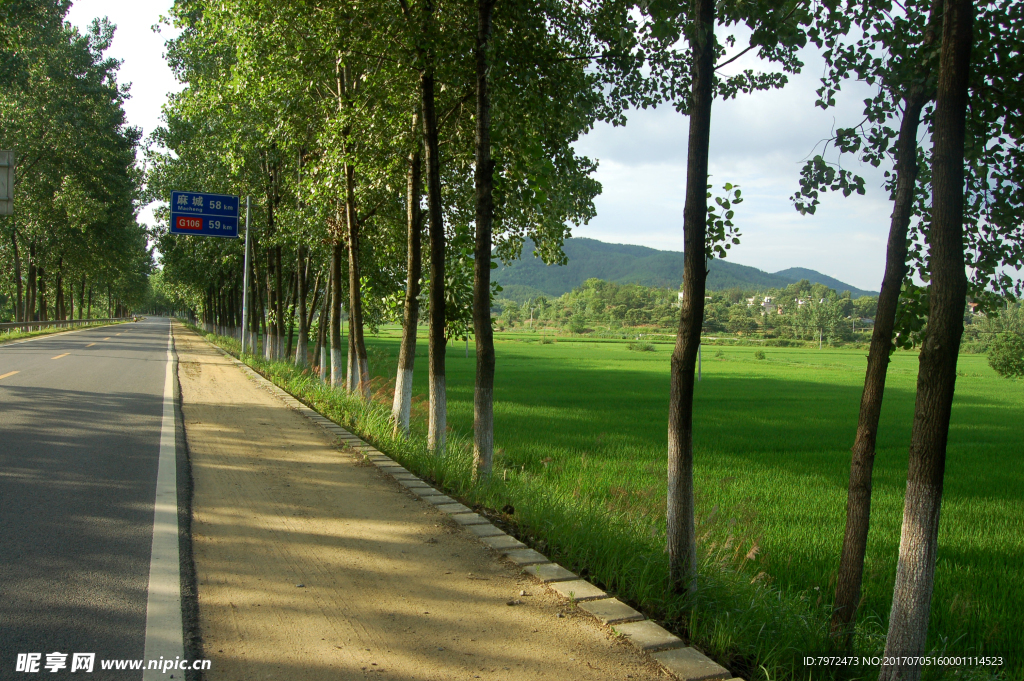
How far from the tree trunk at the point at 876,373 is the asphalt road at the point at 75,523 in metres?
4.36

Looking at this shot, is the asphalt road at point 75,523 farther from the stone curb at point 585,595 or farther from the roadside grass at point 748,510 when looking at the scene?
the roadside grass at point 748,510

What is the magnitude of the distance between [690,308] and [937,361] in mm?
1573

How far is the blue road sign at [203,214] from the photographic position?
954 inches

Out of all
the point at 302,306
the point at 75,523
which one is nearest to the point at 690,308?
the point at 75,523

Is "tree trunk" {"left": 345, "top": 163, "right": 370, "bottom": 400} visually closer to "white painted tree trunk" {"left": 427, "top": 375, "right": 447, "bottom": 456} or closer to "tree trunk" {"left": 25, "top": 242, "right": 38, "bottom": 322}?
"white painted tree trunk" {"left": 427, "top": 375, "right": 447, "bottom": 456}

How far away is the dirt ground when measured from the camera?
3.34 metres

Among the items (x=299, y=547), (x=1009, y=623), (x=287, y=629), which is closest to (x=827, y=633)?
(x=1009, y=623)

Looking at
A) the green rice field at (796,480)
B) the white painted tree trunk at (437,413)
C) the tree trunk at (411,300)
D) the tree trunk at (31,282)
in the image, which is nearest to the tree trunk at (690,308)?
the green rice field at (796,480)

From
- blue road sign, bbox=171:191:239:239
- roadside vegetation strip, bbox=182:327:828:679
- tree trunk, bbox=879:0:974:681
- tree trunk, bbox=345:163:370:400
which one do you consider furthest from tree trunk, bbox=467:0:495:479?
blue road sign, bbox=171:191:239:239

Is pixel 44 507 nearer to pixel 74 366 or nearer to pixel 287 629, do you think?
pixel 287 629

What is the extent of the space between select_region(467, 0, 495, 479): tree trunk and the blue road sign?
19323mm

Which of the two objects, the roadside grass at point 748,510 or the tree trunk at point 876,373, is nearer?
the roadside grass at point 748,510

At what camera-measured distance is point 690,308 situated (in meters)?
4.60

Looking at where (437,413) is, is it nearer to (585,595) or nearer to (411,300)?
(411,300)
